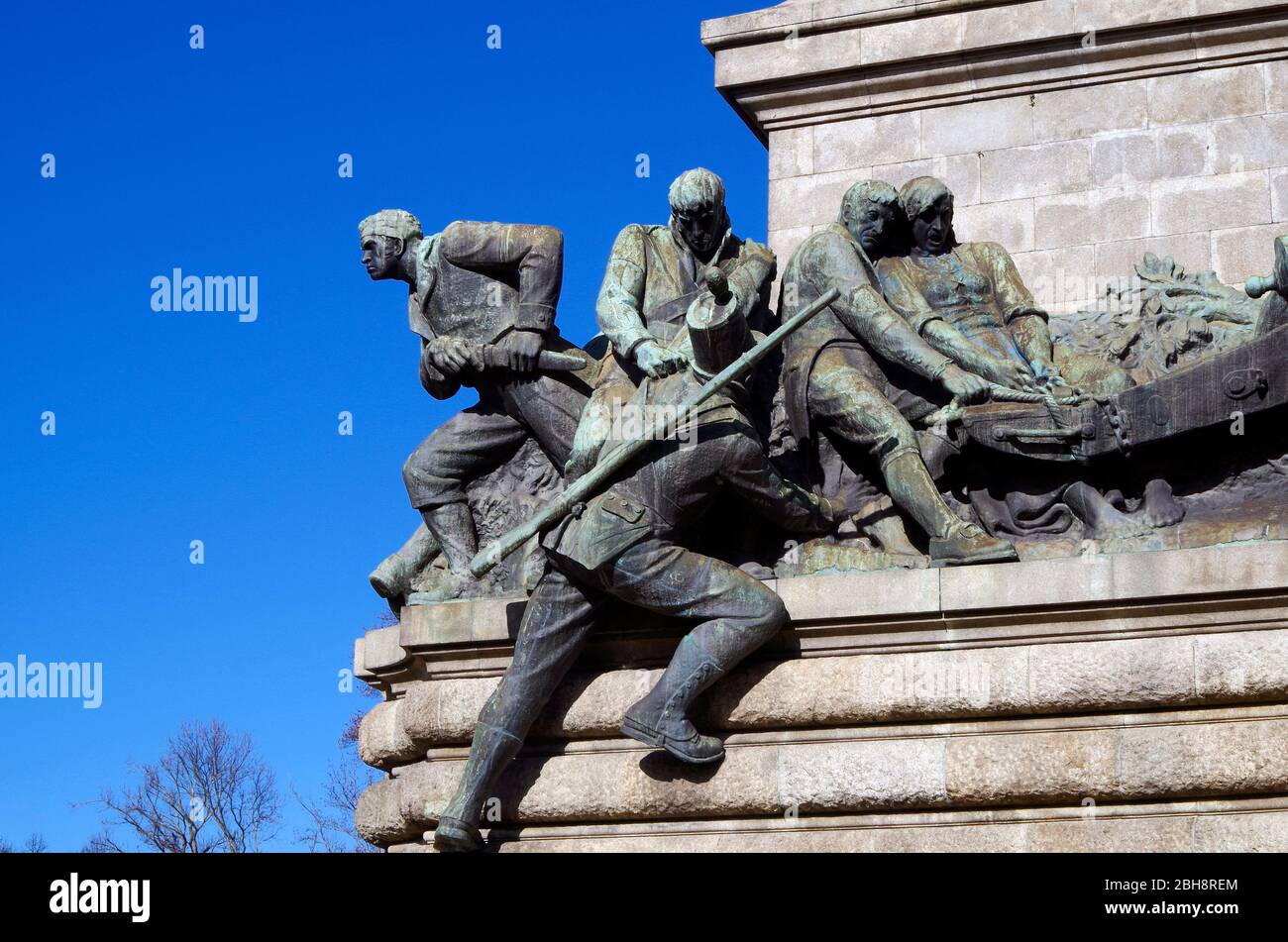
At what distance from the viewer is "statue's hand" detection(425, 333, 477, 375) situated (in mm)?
12969

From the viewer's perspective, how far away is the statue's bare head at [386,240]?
13289 mm

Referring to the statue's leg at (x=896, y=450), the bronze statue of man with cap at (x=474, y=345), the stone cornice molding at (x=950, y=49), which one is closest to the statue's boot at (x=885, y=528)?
the statue's leg at (x=896, y=450)

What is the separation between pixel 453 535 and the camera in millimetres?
13148

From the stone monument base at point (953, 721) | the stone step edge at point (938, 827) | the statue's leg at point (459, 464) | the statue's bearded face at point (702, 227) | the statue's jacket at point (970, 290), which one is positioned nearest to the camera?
the stone step edge at point (938, 827)

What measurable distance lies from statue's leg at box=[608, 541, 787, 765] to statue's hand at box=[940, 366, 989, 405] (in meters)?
1.51

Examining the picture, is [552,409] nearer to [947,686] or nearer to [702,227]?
[702,227]

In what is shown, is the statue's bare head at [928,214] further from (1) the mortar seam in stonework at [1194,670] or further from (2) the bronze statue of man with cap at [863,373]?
(1) the mortar seam in stonework at [1194,670]

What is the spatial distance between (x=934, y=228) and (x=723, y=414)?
1956 millimetres

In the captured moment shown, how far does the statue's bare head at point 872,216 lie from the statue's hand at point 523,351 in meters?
1.93

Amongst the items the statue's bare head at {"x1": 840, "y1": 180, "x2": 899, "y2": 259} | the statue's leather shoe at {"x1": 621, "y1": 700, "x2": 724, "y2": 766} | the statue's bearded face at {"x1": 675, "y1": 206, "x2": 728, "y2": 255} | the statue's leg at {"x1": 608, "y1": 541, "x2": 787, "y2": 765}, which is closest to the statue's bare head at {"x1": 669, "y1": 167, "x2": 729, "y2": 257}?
the statue's bearded face at {"x1": 675, "y1": 206, "x2": 728, "y2": 255}

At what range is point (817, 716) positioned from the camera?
1171cm

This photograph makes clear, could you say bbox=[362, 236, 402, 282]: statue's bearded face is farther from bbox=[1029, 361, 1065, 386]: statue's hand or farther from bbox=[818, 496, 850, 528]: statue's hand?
bbox=[1029, 361, 1065, 386]: statue's hand

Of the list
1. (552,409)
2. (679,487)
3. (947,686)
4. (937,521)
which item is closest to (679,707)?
(679,487)
